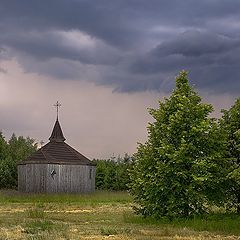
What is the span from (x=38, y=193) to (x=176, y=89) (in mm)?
42004

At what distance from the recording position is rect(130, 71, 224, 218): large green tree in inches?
1081

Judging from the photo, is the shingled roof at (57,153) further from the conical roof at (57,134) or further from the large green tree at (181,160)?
the large green tree at (181,160)

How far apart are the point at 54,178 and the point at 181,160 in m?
44.1

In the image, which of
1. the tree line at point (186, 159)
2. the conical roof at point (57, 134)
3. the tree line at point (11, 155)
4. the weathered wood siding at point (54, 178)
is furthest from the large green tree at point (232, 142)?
the tree line at point (11, 155)

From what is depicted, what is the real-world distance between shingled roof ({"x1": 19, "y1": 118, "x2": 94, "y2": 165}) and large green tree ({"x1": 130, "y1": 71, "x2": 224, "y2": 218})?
1621 inches

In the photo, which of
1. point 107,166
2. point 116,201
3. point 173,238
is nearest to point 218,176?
point 173,238

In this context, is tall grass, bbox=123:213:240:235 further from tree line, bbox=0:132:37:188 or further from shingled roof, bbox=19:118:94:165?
tree line, bbox=0:132:37:188

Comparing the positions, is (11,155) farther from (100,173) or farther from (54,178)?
(54,178)

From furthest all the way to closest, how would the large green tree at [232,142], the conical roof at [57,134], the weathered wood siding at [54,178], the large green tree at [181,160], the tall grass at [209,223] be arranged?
the conical roof at [57,134] < the weathered wood siding at [54,178] < the large green tree at [232,142] < the large green tree at [181,160] < the tall grass at [209,223]

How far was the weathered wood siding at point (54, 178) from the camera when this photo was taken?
69062mm

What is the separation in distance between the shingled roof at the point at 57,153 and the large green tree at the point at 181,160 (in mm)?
41167

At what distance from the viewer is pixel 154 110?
3038 cm

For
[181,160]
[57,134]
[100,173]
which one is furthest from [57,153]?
[181,160]

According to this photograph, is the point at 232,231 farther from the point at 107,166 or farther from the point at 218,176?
the point at 107,166
